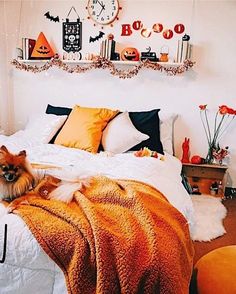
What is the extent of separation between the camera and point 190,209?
197 cm

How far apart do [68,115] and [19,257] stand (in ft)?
7.28

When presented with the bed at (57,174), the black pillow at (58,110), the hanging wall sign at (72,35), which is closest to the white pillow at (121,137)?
the bed at (57,174)

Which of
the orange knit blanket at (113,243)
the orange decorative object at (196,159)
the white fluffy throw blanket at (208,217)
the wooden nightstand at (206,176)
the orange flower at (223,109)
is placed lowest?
the white fluffy throw blanket at (208,217)

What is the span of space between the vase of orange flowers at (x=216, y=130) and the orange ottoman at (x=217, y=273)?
1805 millimetres

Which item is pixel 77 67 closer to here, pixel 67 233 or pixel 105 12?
pixel 105 12

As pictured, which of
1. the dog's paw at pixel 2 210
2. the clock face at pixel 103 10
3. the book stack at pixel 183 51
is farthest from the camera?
the clock face at pixel 103 10

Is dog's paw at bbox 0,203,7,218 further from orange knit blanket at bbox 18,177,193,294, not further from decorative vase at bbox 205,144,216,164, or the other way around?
decorative vase at bbox 205,144,216,164

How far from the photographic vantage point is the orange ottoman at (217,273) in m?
1.37

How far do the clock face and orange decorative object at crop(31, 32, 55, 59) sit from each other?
0.63 metres

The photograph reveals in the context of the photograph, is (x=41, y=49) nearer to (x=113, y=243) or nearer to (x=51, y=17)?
(x=51, y=17)

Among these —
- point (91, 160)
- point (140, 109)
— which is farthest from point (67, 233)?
point (140, 109)

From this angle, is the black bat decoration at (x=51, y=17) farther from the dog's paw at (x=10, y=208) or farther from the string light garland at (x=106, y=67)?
the dog's paw at (x=10, y=208)

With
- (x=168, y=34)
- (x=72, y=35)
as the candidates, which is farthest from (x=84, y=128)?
(x=168, y=34)

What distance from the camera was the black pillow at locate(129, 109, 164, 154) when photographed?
2.98 m
